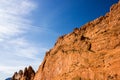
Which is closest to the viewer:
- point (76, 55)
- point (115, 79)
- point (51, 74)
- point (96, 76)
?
point (115, 79)

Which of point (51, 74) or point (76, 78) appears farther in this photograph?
point (51, 74)

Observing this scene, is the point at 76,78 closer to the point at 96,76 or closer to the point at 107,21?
the point at 96,76

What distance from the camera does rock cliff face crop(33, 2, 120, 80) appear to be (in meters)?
112

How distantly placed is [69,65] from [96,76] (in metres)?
31.2

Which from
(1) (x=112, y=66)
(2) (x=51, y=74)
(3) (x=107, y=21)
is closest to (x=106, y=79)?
(1) (x=112, y=66)

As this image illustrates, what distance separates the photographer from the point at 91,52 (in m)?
130

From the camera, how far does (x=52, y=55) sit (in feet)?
576

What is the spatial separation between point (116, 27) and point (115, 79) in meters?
27.9

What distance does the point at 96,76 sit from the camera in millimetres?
116188

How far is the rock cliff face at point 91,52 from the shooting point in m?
112

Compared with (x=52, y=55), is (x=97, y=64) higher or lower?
lower

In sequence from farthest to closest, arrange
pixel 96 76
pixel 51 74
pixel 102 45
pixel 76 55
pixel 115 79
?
pixel 51 74
pixel 76 55
pixel 102 45
pixel 96 76
pixel 115 79

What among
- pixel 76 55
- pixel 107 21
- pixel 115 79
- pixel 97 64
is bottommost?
pixel 115 79

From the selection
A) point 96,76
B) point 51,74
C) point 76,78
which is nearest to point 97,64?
point 96,76
